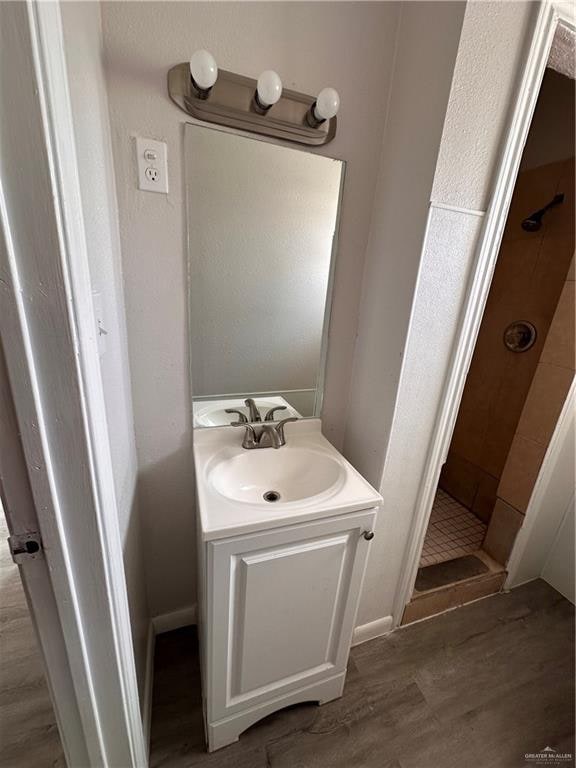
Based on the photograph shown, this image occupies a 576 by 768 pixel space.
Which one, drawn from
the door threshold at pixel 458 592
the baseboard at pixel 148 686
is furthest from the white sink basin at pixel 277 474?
the door threshold at pixel 458 592

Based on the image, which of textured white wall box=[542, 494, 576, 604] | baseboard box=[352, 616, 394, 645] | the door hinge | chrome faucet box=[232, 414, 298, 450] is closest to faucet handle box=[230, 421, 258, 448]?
chrome faucet box=[232, 414, 298, 450]

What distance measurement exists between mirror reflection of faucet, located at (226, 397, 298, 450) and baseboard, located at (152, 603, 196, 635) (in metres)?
0.81

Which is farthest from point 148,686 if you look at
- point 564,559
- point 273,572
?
point 564,559

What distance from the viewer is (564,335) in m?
1.35

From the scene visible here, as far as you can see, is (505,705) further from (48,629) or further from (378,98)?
(378,98)

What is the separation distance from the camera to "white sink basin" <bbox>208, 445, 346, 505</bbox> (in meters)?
1.06

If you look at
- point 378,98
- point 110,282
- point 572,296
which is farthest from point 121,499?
point 572,296

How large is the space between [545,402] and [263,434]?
126 cm

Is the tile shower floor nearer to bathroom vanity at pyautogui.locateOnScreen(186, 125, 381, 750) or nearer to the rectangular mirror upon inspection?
bathroom vanity at pyautogui.locateOnScreen(186, 125, 381, 750)

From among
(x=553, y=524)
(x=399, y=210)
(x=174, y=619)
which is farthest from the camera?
(x=553, y=524)

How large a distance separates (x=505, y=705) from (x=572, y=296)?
1.60 m

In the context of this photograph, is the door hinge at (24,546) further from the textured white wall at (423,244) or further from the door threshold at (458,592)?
the door threshold at (458,592)

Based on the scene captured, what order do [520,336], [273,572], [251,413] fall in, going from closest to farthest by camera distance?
[273,572] < [251,413] < [520,336]

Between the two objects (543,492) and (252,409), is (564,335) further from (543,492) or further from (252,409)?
(252,409)
